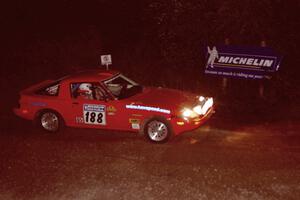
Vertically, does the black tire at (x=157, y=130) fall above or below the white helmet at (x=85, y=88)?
below

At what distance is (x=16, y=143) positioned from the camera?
10883mm

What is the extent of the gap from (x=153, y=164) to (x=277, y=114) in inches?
187

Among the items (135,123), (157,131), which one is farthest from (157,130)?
(135,123)

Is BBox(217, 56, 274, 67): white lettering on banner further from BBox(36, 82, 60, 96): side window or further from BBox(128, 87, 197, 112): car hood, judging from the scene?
BBox(36, 82, 60, 96): side window

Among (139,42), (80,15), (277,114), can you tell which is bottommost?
(277,114)

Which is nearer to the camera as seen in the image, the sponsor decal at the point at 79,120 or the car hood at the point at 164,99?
the car hood at the point at 164,99

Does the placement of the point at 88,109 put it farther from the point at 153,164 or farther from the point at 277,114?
the point at 277,114

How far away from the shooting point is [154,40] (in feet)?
60.8

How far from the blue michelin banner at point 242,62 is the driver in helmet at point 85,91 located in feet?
15.7

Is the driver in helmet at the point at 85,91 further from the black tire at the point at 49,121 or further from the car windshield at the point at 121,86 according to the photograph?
the black tire at the point at 49,121

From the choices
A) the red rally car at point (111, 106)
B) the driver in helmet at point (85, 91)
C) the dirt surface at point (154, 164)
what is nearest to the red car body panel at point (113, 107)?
the red rally car at point (111, 106)

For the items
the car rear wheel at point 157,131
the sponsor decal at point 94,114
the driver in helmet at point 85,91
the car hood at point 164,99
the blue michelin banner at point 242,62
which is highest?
the blue michelin banner at point 242,62

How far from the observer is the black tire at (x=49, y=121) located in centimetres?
1115

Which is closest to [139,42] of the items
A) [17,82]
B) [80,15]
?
[80,15]
